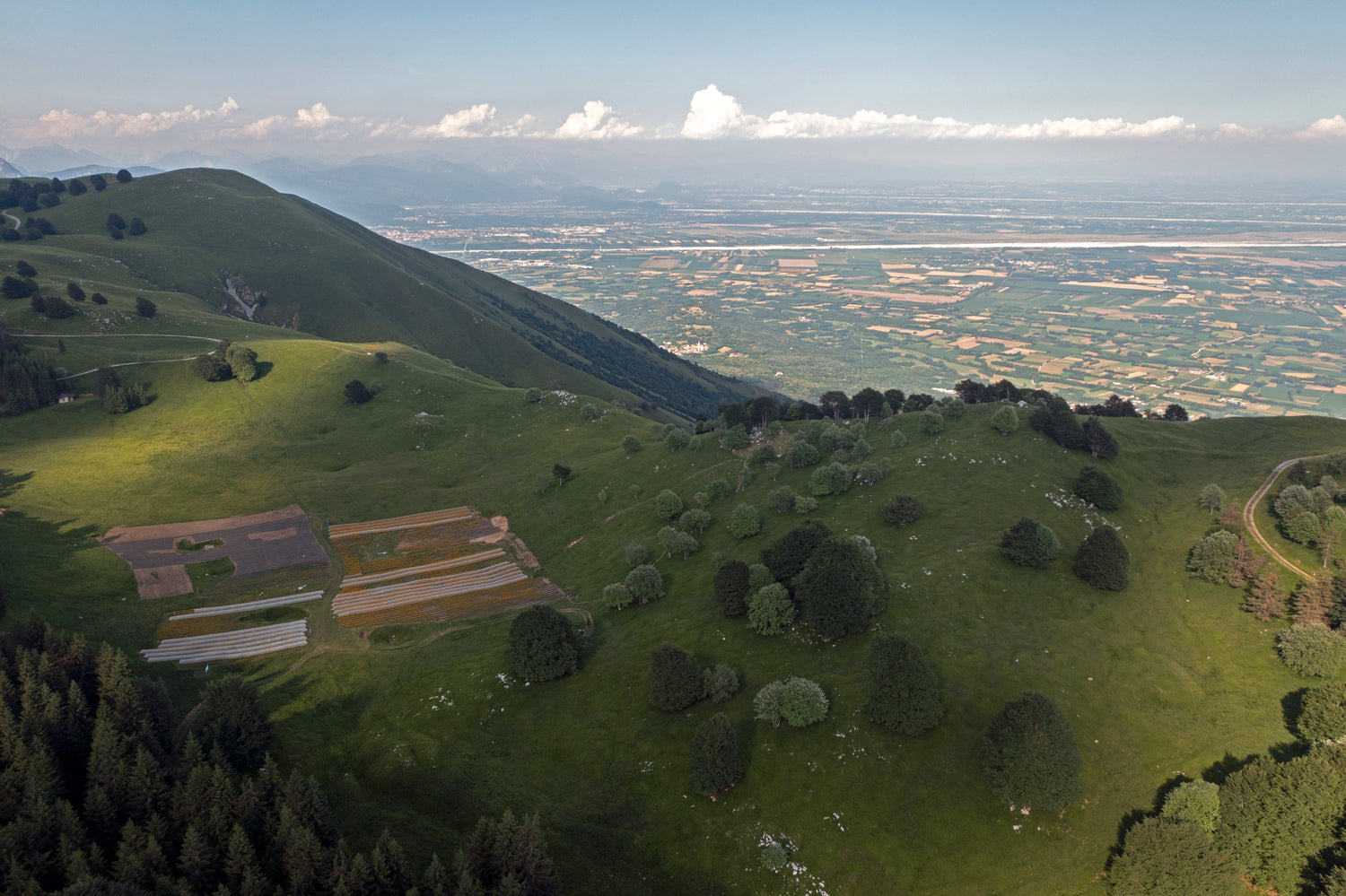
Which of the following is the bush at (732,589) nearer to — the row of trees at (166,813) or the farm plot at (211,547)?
the row of trees at (166,813)

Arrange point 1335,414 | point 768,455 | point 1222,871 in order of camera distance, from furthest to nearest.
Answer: point 1335,414, point 768,455, point 1222,871

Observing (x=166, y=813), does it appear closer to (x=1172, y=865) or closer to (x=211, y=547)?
(x=211, y=547)

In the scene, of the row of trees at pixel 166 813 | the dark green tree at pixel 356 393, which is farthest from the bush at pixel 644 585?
the dark green tree at pixel 356 393

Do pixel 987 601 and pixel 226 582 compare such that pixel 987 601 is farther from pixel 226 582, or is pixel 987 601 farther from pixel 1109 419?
pixel 226 582

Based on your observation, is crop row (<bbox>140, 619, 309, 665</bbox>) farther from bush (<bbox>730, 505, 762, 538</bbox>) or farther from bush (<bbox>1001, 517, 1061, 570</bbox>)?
bush (<bbox>1001, 517, 1061, 570</bbox>)

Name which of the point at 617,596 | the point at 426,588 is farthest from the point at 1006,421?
the point at 426,588

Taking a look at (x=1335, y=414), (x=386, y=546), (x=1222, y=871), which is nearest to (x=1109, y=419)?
(x=1222, y=871)

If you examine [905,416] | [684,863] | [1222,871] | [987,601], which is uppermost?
[905,416]
